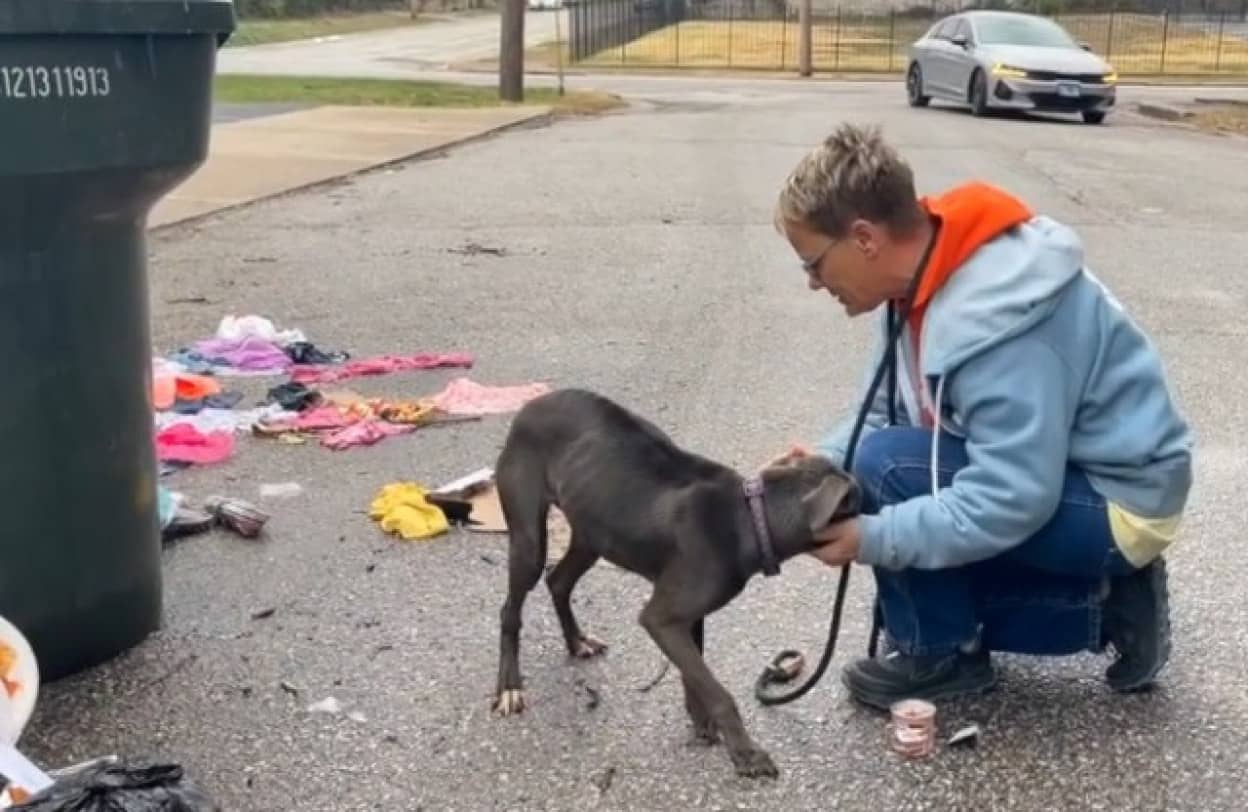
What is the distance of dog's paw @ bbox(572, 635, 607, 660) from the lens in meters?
3.72

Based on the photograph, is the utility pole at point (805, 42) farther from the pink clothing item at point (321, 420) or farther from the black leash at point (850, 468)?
the black leash at point (850, 468)

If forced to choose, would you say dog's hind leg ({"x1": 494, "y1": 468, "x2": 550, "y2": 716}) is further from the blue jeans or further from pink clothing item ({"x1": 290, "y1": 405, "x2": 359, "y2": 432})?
pink clothing item ({"x1": 290, "y1": 405, "x2": 359, "y2": 432})

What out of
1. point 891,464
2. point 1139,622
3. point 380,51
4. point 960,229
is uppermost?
point 960,229

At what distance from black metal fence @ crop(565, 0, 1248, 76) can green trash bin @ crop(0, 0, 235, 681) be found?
33.9 metres

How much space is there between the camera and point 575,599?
4098 mm

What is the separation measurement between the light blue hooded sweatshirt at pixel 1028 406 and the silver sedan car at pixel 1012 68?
1855cm

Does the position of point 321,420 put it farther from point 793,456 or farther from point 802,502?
point 802,502

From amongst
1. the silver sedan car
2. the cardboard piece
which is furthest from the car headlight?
the cardboard piece

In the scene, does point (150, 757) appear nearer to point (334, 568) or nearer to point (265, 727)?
point (265, 727)

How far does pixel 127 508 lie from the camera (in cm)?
353

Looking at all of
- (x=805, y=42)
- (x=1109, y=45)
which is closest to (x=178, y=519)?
(x=805, y=42)

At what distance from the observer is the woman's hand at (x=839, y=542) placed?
10.1ft

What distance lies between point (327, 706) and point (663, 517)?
861mm

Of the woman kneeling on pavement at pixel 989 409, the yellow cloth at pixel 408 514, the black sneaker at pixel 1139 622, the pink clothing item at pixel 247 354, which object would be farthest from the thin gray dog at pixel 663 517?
the pink clothing item at pixel 247 354
